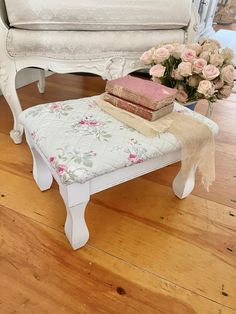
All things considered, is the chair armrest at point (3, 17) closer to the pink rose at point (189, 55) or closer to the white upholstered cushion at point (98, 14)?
the white upholstered cushion at point (98, 14)

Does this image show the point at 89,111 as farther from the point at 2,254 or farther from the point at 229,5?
the point at 229,5

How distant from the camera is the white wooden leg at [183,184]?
38.5 inches

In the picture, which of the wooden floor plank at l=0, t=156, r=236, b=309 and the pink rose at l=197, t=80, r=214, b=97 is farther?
the pink rose at l=197, t=80, r=214, b=97

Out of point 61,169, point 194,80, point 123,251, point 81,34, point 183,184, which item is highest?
point 81,34

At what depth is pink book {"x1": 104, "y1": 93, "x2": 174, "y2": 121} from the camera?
0.76 metres

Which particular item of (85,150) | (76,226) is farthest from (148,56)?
(76,226)

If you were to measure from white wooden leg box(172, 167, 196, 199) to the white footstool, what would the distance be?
0.20 metres

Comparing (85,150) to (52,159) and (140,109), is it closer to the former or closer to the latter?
(52,159)

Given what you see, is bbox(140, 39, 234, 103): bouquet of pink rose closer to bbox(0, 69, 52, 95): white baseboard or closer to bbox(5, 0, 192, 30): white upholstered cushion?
bbox(5, 0, 192, 30): white upholstered cushion

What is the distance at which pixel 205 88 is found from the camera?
1018mm

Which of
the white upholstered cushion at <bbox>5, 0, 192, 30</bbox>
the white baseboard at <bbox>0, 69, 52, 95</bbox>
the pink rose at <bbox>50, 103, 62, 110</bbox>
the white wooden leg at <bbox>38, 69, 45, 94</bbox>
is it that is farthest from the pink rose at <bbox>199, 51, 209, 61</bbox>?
the white baseboard at <bbox>0, 69, 52, 95</bbox>

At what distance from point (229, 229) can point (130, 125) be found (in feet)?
1.72

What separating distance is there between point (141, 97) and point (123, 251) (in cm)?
47

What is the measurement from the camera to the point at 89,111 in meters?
0.82
